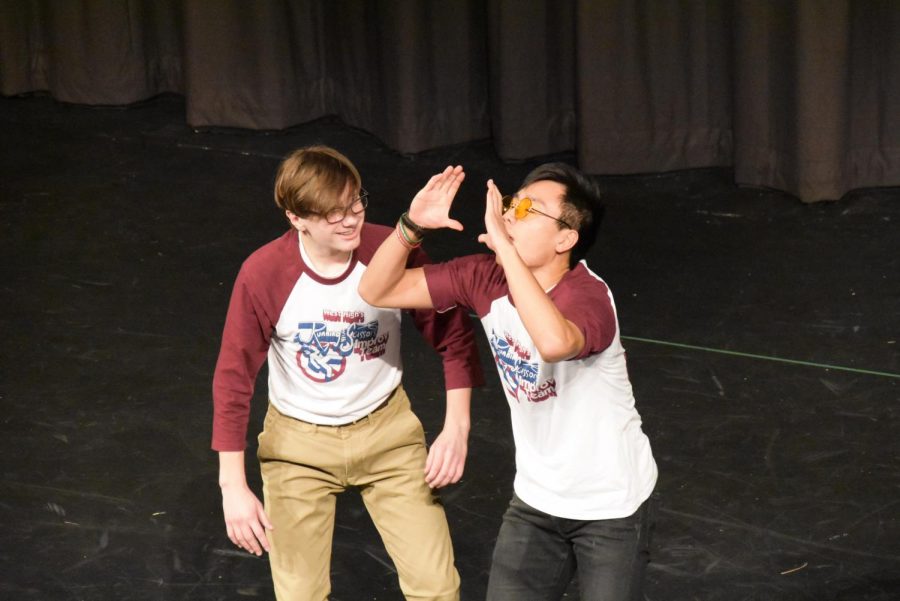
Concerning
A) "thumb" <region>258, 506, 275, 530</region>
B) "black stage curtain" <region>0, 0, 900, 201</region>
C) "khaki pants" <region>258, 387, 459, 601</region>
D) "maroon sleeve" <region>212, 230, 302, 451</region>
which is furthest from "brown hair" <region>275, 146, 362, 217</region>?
"black stage curtain" <region>0, 0, 900, 201</region>

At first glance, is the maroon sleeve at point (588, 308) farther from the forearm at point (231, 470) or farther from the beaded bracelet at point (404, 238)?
the forearm at point (231, 470)

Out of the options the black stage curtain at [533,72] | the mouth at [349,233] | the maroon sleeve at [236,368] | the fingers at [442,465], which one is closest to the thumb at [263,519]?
the maroon sleeve at [236,368]

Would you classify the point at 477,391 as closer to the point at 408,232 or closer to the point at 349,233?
the point at 349,233

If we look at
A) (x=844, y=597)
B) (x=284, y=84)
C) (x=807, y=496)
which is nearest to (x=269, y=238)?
(x=284, y=84)

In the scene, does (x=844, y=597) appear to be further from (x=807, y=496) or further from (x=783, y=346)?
(x=783, y=346)

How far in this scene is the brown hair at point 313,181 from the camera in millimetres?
2389

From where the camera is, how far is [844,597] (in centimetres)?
309

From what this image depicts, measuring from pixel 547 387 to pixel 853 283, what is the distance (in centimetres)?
282

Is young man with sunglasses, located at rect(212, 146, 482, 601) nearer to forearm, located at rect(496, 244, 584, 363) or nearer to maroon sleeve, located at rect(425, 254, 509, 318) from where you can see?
maroon sleeve, located at rect(425, 254, 509, 318)

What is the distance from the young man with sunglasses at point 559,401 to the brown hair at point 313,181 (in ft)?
0.52

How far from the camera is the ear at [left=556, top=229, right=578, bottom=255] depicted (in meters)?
2.28

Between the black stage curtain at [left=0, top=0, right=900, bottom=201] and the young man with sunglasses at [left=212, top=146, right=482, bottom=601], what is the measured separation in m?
3.28

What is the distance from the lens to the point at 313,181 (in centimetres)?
240

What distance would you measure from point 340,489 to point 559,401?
0.57 meters
